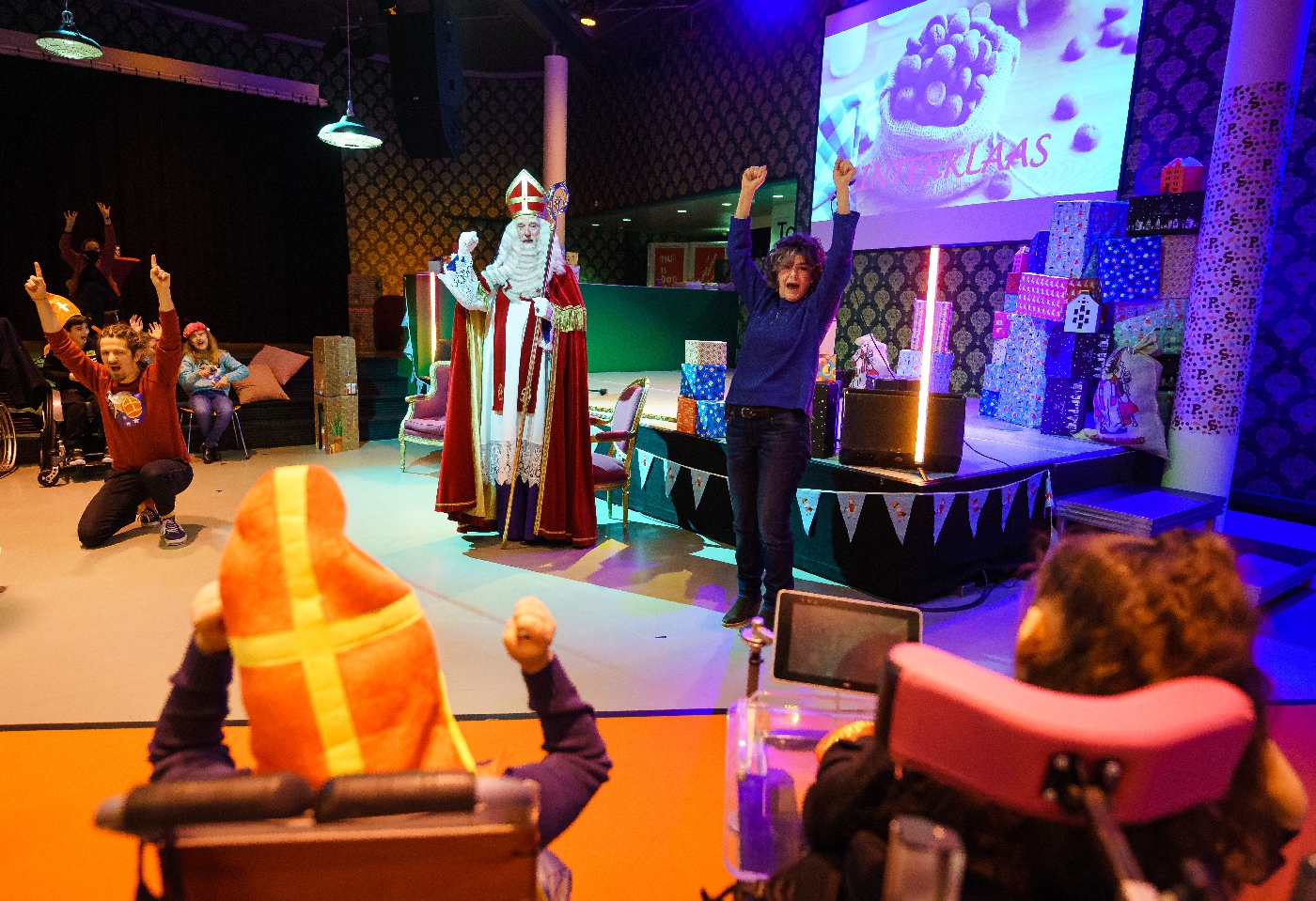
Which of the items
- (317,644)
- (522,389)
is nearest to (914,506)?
(522,389)

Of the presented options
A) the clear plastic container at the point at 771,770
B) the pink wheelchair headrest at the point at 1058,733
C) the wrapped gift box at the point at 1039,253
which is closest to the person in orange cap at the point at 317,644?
the pink wheelchair headrest at the point at 1058,733

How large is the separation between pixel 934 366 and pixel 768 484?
2.29m

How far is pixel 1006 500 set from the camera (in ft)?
12.0

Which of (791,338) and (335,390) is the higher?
(791,338)

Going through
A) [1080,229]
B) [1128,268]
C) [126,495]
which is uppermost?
[1080,229]

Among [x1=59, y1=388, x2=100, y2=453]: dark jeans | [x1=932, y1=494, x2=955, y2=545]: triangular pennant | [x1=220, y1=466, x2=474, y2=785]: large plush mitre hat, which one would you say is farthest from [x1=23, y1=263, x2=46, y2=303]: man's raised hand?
[x1=932, y1=494, x2=955, y2=545]: triangular pennant

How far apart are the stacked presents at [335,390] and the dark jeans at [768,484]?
15.4 feet

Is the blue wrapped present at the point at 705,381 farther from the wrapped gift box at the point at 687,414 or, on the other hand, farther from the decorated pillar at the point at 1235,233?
the decorated pillar at the point at 1235,233

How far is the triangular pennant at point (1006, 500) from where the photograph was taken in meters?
3.63

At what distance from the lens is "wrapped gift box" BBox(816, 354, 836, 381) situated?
3.66 m

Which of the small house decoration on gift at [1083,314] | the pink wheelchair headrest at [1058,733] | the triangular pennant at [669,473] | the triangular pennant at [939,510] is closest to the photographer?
the pink wheelchair headrest at [1058,733]

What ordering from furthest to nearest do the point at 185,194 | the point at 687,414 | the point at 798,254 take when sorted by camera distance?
the point at 185,194
the point at 687,414
the point at 798,254

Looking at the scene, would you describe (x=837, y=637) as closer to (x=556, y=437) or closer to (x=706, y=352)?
(x=556, y=437)

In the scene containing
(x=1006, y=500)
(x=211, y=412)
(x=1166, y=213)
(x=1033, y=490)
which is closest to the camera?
(x=1006, y=500)
